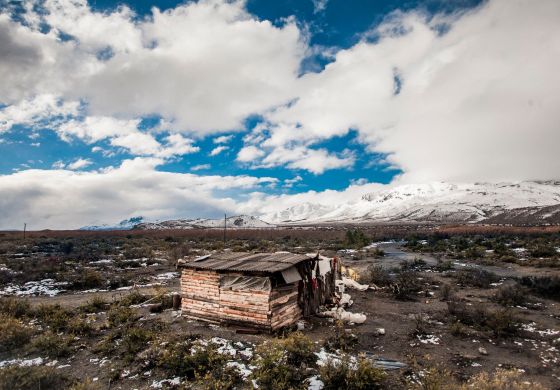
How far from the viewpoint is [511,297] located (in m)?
18.1

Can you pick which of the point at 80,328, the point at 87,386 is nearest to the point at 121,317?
the point at 80,328

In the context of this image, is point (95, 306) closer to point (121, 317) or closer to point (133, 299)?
point (133, 299)

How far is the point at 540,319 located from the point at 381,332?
7532 millimetres

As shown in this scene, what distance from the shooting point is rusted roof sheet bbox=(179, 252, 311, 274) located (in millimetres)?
14055

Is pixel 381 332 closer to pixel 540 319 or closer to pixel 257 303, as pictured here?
pixel 257 303

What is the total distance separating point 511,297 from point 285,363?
46.1ft

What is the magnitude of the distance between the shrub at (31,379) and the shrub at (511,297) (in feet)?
63.0

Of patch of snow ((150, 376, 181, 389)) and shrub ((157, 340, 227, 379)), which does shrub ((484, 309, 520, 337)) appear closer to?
shrub ((157, 340, 227, 379))

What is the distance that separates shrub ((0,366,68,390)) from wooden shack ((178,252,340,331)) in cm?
580

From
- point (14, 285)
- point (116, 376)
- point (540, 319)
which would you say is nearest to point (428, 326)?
point (540, 319)

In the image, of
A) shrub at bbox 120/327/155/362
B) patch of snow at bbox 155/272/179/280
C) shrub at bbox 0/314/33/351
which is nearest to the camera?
shrub at bbox 120/327/155/362

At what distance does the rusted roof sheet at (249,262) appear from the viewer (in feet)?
46.1

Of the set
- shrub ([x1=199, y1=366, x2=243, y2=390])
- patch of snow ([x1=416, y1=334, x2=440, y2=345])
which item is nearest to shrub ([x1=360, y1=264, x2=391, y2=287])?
patch of snow ([x1=416, y1=334, x2=440, y2=345])

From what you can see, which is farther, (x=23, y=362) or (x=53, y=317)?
(x=53, y=317)
